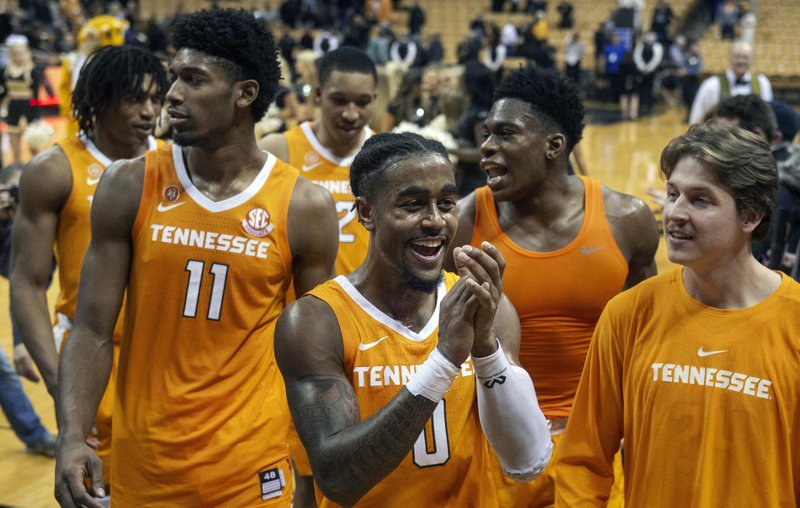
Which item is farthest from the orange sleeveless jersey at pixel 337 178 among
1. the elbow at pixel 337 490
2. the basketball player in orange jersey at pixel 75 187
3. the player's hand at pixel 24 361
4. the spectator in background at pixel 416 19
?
the spectator in background at pixel 416 19

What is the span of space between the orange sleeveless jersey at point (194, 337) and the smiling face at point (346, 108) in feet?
5.99

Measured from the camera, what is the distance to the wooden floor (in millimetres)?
5617

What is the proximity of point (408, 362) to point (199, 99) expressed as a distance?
116 centimetres

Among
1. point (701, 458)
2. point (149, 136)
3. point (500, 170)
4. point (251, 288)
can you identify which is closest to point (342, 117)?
point (149, 136)

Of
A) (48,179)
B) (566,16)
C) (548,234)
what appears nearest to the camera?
(548,234)

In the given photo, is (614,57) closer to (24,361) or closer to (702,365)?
(24,361)

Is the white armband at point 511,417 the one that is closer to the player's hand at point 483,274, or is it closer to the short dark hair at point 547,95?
the player's hand at point 483,274

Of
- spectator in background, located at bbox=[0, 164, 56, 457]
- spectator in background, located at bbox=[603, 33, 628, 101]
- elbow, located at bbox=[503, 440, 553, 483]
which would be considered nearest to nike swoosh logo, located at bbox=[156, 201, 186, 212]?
elbow, located at bbox=[503, 440, 553, 483]

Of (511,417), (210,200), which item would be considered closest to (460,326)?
(511,417)

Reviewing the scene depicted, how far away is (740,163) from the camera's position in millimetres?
2504

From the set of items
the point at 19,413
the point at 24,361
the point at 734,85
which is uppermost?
the point at 24,361

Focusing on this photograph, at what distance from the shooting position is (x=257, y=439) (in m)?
3.21

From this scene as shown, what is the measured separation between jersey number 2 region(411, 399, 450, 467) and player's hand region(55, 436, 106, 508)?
0.92 meters

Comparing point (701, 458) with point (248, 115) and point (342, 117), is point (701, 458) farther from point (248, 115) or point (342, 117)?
point (342, 117)
